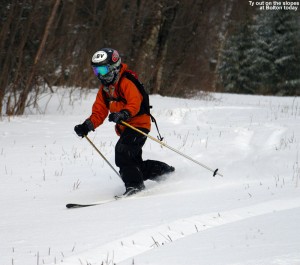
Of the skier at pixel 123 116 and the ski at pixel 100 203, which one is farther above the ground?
the skier at pixel 123 116

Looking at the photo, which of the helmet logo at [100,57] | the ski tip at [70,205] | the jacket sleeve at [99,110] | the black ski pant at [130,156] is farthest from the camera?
the jacket sleeve at [99,110]

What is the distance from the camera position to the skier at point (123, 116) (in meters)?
5.59

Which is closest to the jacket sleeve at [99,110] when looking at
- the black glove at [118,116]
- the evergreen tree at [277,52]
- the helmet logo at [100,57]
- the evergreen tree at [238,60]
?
the helmet logo at [100,57]

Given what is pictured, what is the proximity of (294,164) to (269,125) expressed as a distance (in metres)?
3.19

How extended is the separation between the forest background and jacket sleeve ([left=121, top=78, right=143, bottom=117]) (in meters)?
6.07

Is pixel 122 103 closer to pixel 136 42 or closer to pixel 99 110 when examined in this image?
pixel 99 110

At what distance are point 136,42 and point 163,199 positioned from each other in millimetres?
12462

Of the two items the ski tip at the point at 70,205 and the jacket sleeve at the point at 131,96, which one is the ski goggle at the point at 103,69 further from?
the ski tip at the point at 70,205

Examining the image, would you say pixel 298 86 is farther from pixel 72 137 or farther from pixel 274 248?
pixel 274 248

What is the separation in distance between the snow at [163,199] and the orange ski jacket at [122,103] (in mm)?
955

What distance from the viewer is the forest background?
37.7 feet

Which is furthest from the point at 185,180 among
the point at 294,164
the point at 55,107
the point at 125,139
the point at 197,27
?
the point at 197,27

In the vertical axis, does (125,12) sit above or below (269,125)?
above

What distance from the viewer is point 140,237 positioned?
3744 mm
